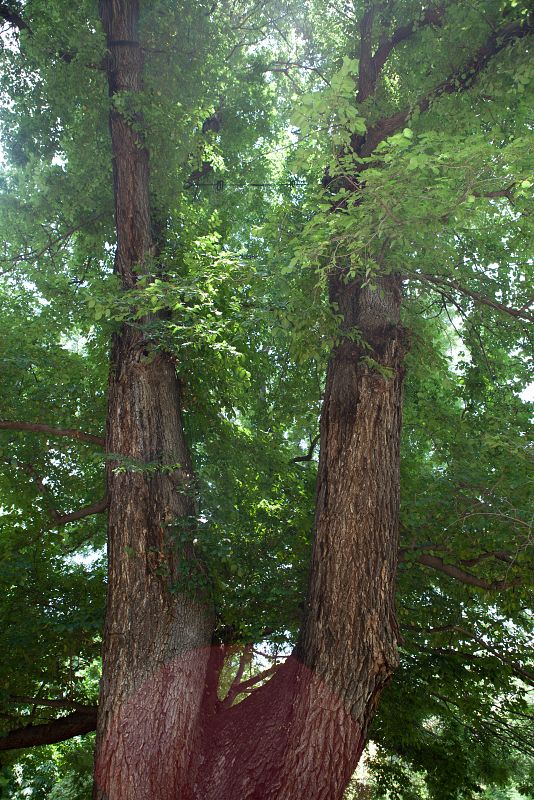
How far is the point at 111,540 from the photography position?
476 centimetres

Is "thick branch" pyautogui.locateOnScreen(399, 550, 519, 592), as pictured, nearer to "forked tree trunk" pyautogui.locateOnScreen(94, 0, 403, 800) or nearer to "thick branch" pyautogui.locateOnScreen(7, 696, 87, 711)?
"forked tree trunk" pyautogui.locateOnScreen(94, 0, 403, 800)

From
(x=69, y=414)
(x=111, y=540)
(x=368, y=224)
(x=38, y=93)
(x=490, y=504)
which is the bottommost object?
(x=111, y=540)

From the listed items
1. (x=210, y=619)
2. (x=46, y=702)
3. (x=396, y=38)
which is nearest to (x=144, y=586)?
(x=210, y=619)

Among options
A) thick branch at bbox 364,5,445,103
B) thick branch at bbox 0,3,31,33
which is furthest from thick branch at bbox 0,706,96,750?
thick branch at bbox 0,3,31,33

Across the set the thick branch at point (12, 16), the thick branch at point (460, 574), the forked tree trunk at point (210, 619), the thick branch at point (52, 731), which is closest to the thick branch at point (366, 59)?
the forked tree trunk at point (210, 619)

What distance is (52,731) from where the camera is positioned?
18.1ft

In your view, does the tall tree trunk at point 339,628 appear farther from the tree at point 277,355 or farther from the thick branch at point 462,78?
the thick branch at point 462,78

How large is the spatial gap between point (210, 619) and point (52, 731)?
→ 7.11 ft

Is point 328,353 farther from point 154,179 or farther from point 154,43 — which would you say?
point 154,43

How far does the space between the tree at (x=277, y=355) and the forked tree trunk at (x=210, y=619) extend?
0.7 inches

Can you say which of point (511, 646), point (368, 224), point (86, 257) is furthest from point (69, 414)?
point (511, 646)

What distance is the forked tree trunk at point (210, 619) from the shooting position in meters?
3.86

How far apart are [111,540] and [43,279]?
3.53 m

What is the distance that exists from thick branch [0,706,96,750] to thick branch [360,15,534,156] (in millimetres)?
6289
